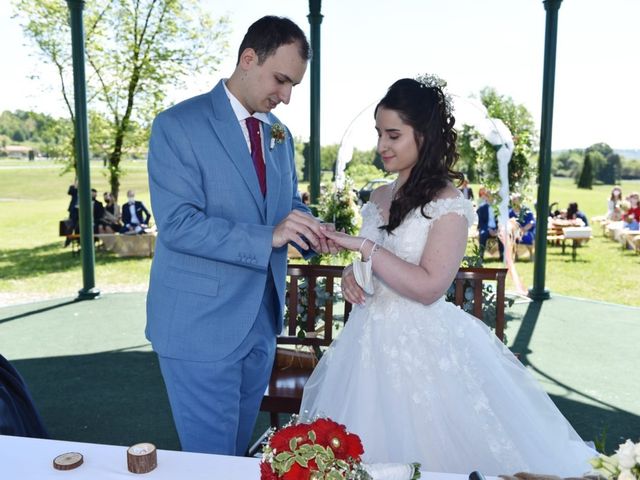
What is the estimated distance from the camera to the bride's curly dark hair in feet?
8.89

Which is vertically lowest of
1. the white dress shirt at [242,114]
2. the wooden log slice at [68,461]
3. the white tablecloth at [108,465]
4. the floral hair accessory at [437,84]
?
the white tablecloth at [108,465]

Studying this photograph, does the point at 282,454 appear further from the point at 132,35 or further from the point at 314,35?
the point at 132,35

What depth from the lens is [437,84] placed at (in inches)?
112

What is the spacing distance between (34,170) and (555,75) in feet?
141

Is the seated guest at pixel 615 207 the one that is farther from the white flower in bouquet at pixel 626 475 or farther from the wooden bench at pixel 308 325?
the white flower in bouquet at pixel 626 475

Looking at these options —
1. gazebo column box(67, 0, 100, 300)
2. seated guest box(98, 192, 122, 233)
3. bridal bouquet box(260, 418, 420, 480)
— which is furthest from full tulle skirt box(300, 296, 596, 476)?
seated guest box(98, 192, 122, 233)

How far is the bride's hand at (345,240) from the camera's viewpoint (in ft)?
8.09

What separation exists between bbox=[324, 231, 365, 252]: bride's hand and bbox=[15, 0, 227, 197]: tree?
17384 millimetres

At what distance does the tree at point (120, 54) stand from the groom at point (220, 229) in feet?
56.7

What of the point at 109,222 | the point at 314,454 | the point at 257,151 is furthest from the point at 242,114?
the point at 109,222

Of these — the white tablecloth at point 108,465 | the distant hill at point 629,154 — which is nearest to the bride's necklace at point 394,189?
the white tablecloth at point 108,465

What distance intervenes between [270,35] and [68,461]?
64.1 inches

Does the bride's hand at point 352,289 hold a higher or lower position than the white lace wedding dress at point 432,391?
higher

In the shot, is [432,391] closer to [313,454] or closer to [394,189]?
[394,189]
